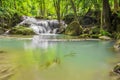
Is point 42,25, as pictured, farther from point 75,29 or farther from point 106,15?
point 106,15

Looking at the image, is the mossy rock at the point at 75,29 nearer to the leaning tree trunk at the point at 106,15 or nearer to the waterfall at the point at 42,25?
the leaning tree trunk at the point at 106,15

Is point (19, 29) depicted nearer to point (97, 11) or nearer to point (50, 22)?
point (50, 22)

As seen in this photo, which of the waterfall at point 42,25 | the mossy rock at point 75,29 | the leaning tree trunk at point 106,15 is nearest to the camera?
the leaning tree trunk at point 106,15

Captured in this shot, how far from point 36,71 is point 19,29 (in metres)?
19.6

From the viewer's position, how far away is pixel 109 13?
18094 millimetres

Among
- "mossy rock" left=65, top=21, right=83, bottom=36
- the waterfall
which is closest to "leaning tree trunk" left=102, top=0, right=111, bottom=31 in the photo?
"mossy rock" left=65, top=21, right=83, bottom=36

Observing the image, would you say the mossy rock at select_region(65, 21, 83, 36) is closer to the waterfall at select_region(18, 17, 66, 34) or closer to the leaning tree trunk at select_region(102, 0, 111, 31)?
the leaning tree trunk at select_region(102, 0, 111, 31)

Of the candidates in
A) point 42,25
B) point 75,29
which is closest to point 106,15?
point 75,29

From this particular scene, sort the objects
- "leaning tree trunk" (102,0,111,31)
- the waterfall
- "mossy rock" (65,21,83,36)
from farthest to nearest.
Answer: the waterfall
"mossy rock" (65,21,83,36)
"leaning tree trunk" (102,0,111,31)

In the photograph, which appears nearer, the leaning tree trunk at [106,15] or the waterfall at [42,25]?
the leaning tree trunk at [106,15]

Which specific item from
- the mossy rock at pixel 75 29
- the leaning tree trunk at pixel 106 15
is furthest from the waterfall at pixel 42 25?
the leaning tree trunk at pixel 106 15

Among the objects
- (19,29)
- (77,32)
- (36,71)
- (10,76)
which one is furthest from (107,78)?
(19,29)

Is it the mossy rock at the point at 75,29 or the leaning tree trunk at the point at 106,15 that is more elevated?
the leaning tree trunk at the point at 106,15

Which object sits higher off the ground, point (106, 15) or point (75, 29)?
point (106, 15)
